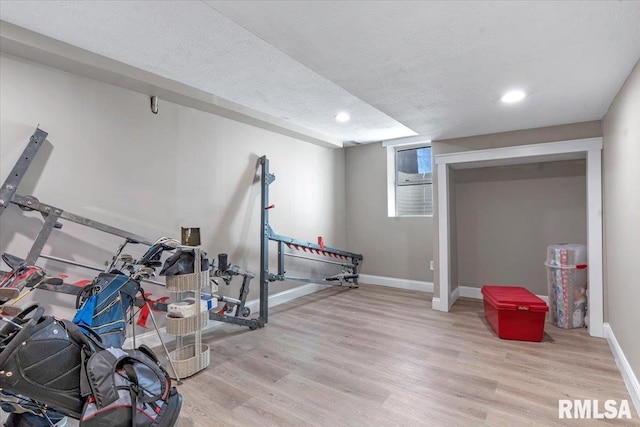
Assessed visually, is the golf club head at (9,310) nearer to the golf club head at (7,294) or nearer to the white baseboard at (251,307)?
the golf club head at (7,294)

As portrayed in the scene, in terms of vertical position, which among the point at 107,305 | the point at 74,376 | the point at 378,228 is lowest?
the point at 74,376

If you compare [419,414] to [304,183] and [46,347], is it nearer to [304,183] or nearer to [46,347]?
[46,347]

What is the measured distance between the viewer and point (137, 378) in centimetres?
138

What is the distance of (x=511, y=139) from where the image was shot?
359 cm

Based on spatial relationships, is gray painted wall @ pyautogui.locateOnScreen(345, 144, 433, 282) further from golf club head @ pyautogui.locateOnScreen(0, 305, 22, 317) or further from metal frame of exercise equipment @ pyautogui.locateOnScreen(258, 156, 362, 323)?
golf club head @ pyautogui.locateOnScreen(0, 305, 22, 317)

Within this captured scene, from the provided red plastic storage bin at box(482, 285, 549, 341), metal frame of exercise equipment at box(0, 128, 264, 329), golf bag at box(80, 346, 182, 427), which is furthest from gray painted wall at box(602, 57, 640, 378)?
metal frame of exercise equipment at box(0, 128, 264, 329)

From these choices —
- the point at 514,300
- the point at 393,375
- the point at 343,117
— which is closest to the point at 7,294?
the point at 393,375

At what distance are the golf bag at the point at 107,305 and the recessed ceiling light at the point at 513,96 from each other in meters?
3.08

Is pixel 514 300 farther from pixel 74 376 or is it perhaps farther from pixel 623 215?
pixel 74 376

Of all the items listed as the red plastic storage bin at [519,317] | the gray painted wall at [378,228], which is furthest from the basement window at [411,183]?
the red plastic storage bin at [519,317]

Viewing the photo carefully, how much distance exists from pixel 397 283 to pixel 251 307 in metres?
2.49

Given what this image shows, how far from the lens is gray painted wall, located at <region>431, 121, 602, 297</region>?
10.6 ft

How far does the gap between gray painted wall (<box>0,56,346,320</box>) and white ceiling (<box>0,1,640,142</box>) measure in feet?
1.38

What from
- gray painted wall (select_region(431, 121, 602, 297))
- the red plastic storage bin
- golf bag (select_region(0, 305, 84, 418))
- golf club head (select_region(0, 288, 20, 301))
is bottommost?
the red plastic storage bin
